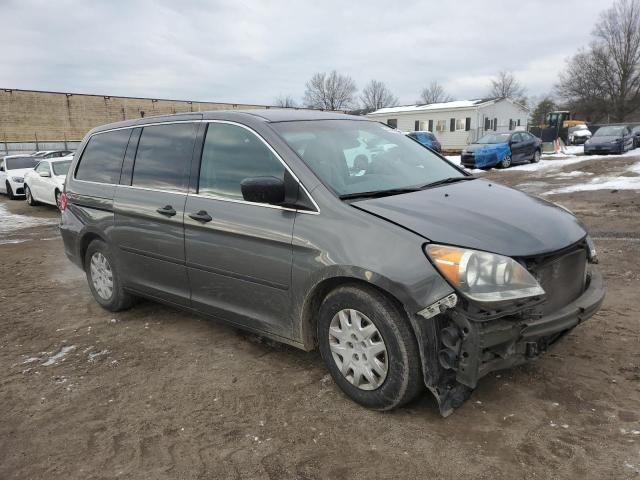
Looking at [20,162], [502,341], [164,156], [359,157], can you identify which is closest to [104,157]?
[164,156]

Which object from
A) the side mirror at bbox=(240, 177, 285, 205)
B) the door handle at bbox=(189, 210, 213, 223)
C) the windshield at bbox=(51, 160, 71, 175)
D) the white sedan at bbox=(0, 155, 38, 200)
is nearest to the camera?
the side mirror at bbox=(240, 177, 285, 205)

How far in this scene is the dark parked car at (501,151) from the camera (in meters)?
21.5

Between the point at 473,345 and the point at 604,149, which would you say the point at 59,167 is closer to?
the point at 473,345

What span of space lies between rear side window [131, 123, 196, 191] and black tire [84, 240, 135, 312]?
0.86 metres

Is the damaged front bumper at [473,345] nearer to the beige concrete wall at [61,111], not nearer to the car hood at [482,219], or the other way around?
the car hood at [482,219]

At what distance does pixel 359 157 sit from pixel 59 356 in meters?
2.97

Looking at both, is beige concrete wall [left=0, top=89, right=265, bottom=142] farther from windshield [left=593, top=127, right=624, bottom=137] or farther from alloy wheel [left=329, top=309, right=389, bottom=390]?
alloy wheel [left=329, top=309, right=389, bottom=390]

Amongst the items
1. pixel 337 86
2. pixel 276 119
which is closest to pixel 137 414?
pixel 276 119

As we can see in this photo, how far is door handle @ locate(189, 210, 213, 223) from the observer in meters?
3.75

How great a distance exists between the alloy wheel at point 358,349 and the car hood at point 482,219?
2.08 feet

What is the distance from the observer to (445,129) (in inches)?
1692

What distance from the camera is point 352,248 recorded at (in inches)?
117

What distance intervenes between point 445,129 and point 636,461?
140 feet

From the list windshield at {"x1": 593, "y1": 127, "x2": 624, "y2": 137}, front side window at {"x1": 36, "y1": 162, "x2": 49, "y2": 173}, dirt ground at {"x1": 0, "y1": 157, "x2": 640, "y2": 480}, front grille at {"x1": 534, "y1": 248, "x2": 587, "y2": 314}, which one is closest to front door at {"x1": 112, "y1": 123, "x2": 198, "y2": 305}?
dirt ground at {"x1": 0, "y1": 157, "x2": 640, "y2": 480}
